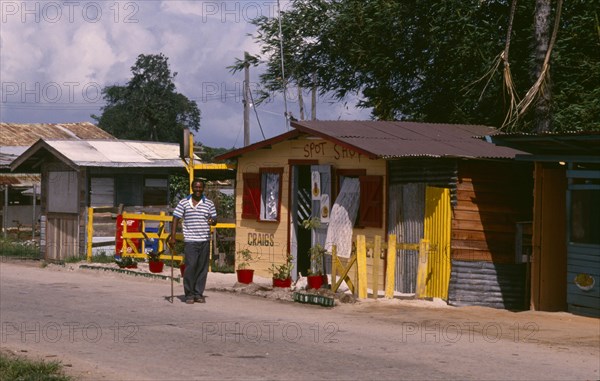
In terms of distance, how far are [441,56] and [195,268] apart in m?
14.5

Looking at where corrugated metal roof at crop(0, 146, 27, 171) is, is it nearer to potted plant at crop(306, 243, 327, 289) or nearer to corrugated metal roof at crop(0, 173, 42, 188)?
corrugated metal roof at crop(0, 173, 42, 188)

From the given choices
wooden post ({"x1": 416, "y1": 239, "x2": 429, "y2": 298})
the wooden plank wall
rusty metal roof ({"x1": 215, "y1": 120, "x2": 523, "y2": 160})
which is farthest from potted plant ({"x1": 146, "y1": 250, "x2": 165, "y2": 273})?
the wooden plank wall

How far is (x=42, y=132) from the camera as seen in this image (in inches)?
1939

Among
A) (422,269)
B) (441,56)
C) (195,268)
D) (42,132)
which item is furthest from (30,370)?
(42,132)

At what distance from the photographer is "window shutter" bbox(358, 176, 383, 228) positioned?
19.6 m

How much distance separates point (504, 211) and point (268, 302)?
4.66 meters

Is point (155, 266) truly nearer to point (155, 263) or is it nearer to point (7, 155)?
point (155, 263)

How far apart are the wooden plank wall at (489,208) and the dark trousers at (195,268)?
14.3 ft

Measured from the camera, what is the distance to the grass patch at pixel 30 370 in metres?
9.21

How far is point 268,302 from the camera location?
57.0ft

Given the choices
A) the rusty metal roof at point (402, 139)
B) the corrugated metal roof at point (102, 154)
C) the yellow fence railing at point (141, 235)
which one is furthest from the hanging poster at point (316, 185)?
the corrugated metal roof at point (102, 154)

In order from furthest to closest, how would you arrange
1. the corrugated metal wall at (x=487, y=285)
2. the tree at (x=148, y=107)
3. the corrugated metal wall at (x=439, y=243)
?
the tree at (x=148, y=107)
the corrugated metal wall at (x=439, y=243)
the corrugated metal wall at (x=487, y=285)

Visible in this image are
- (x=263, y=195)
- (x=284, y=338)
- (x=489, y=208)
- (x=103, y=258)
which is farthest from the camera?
(x=103, y=258)

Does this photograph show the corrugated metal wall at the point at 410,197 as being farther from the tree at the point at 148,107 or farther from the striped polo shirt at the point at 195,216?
the tree at the point at 148,107
